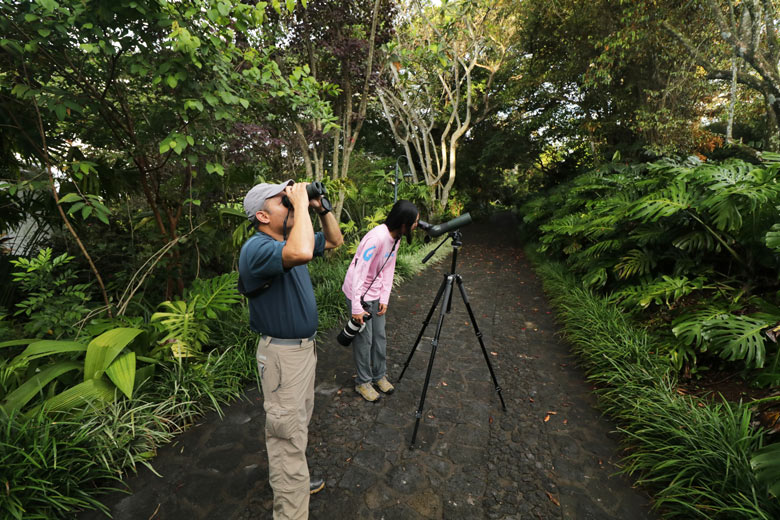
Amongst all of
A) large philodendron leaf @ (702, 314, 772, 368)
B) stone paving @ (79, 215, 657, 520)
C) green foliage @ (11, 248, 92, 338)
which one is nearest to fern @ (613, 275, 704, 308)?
large philodendron leaf @ (702, 314, 772, 368)

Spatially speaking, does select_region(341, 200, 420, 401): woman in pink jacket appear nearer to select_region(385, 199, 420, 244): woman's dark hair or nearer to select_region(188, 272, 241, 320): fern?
select_region(385, 199, 420, 244): woman's dark hair

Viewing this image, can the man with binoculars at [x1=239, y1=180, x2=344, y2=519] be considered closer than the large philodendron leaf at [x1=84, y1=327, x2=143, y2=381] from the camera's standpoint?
Yes

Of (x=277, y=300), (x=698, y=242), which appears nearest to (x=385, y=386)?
(x=277, y=300)

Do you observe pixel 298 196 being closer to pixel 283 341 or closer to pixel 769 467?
pixel 283 341

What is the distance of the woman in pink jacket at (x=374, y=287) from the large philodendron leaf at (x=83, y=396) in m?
1.81

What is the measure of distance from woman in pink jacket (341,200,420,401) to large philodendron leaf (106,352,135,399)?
5.24 feet

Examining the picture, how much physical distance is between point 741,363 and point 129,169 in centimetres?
625

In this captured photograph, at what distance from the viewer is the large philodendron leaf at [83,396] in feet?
6.80

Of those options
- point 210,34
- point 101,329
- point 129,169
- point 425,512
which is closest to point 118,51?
point 210,34

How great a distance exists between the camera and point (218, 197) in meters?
4.96

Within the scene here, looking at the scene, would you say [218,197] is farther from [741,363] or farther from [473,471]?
[741,363]

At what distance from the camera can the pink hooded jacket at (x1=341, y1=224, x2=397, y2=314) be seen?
8.22 ft

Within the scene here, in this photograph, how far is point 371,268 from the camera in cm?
272

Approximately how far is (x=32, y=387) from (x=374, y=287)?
245cm
